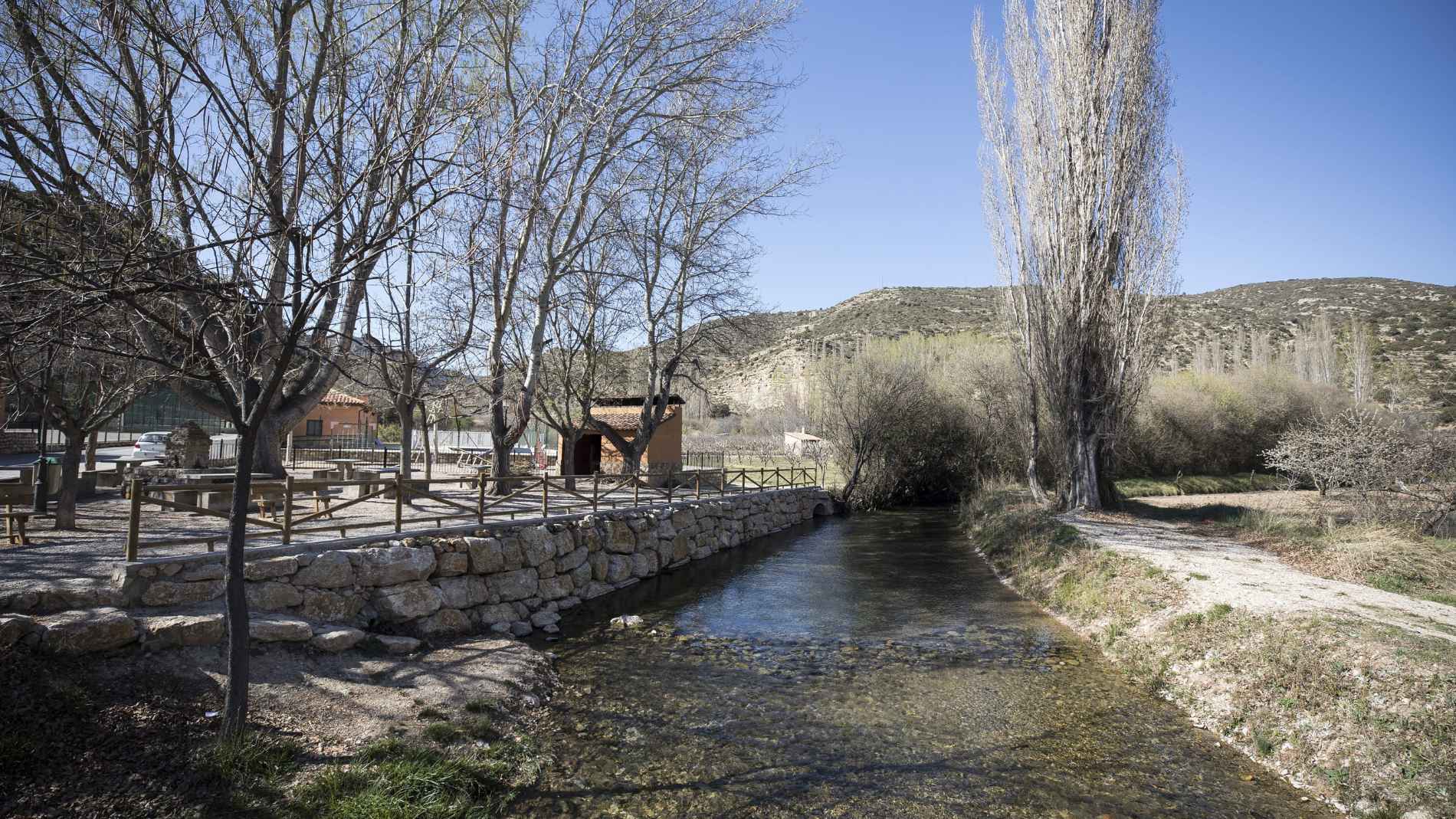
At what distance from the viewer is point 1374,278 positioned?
5903 centimetres

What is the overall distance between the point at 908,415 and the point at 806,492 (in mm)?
5046

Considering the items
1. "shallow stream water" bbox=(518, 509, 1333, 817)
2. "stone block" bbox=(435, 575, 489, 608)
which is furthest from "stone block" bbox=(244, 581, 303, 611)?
"shallow stream water" bbox=(518, 509, 1333, 817)

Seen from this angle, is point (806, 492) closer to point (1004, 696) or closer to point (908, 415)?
→ point (908, 415)

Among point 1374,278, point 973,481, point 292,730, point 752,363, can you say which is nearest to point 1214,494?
point 973,481

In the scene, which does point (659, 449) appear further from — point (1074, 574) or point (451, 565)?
point (1074, 574)

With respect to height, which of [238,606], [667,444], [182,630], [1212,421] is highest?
[1212,421]

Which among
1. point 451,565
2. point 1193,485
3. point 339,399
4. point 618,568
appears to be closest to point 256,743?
point 451,565

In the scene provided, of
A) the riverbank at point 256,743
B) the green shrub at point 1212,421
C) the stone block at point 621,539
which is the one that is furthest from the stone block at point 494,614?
the green shrub at point 1212,421

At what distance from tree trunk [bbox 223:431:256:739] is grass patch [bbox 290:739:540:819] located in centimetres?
65

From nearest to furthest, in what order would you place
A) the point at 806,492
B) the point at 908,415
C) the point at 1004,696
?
1. the point at 1004,696
2. the point at 806,492
3. the point at 908,415

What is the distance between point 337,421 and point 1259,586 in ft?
131

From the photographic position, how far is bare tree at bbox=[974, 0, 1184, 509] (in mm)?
15977

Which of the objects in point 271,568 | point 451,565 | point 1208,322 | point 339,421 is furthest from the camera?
point 1208,322

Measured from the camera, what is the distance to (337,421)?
124 feet
